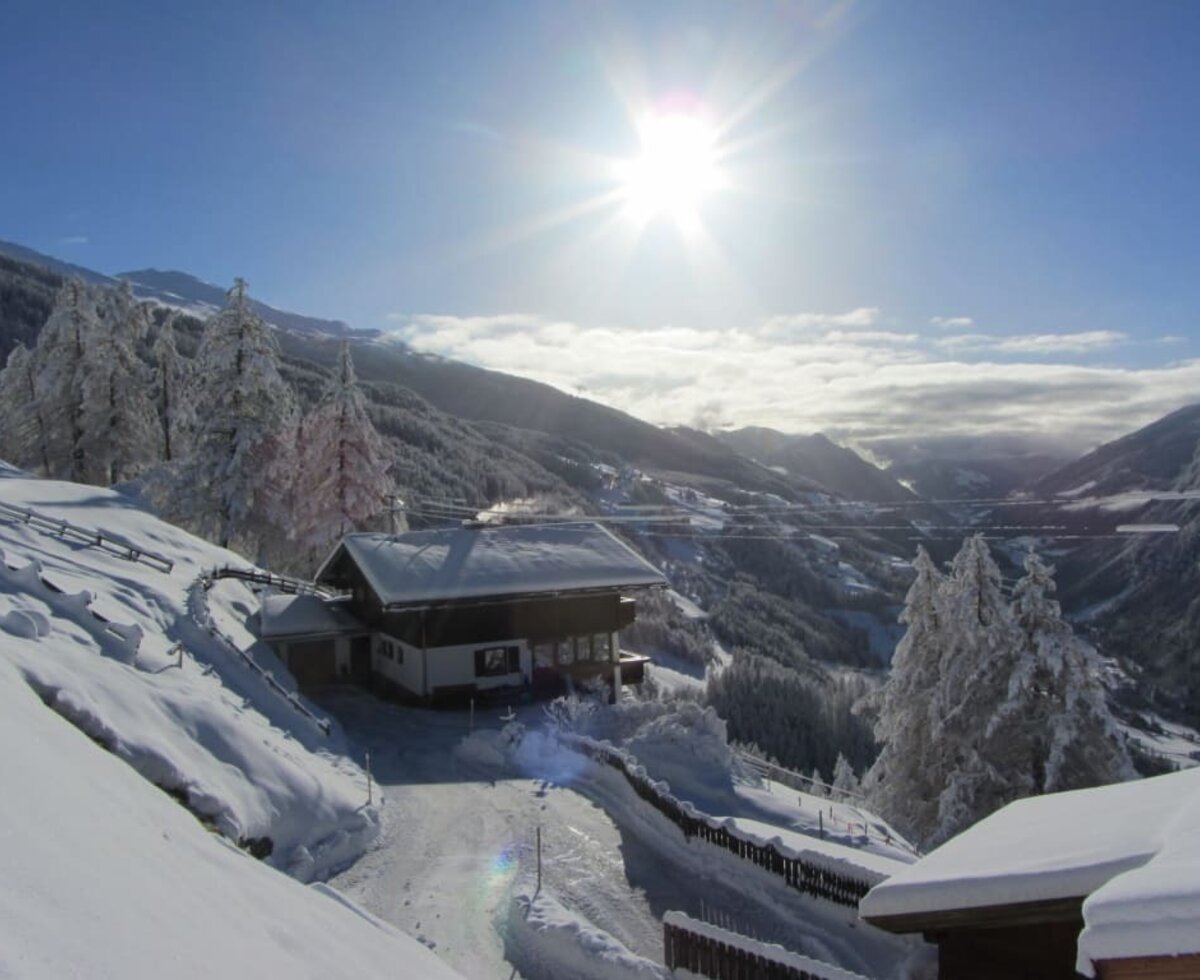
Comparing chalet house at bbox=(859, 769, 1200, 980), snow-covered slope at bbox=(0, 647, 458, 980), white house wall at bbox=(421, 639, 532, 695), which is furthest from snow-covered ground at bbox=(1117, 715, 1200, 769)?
snow-covered slope at bbox=(0, 647, 458, 980)

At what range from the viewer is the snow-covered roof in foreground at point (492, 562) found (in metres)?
33.8

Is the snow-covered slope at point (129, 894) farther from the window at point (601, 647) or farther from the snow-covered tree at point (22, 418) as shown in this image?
the snow-covered tree at point (22, 418)

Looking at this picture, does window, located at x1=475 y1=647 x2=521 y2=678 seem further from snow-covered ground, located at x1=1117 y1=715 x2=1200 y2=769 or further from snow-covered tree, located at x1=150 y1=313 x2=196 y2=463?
snow-covered ground, located at x1=1117 y1=715 x2=1200 y2=769

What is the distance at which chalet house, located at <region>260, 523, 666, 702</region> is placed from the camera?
3372cm

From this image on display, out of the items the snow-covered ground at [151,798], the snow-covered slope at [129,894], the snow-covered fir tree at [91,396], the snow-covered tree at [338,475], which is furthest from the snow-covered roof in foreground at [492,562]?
the snow-covered fir tree at [91,396]

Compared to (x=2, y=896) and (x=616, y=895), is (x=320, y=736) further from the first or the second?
(x=2, y=896)

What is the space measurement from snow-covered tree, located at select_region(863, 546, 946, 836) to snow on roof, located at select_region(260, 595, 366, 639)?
2056cm

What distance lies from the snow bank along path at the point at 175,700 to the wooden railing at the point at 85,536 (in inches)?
8.8

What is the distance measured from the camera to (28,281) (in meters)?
→ 166

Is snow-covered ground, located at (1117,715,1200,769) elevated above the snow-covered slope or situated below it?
below

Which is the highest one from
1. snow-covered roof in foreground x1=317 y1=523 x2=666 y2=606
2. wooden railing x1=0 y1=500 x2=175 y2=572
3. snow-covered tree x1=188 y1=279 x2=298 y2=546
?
snow-covered tree x1=188 y1=279 x2=298 y2=546

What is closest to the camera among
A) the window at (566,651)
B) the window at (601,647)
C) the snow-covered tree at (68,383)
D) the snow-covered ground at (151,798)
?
the snow-covered ground at (151,798)

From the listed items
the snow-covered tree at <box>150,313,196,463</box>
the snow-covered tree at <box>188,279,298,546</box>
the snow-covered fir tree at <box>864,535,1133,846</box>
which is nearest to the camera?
the snow-covered fir tree at <box>864,535,1133,846</box>

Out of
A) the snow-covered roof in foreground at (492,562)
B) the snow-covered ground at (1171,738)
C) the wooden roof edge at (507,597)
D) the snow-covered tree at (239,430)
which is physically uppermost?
the snow-covered tree at (239,430)
